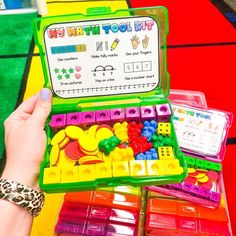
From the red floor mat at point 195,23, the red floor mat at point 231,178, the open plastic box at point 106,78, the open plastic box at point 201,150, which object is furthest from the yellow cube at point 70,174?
the red floor mat at point 195,23

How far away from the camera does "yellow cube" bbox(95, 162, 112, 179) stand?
19.7 inches

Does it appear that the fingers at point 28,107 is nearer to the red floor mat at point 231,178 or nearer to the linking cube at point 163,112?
the linking cube at point 163,112

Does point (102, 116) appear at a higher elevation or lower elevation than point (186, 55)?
higher

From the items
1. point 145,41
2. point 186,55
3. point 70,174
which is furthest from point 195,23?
point 70,174

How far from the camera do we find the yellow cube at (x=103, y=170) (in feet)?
1.65

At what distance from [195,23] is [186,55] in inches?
10.3

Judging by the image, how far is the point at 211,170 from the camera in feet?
2.34

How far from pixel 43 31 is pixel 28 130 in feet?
0.59

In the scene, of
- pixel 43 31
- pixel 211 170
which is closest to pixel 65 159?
pixel 43 31

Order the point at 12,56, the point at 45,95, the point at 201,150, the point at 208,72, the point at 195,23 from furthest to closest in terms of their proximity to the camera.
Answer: the point at 195,23
the point at 12,56
the point at 208,72
the point at 201,150
the point at 45,95

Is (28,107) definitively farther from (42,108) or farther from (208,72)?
(208,72)

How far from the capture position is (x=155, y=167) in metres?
0.51

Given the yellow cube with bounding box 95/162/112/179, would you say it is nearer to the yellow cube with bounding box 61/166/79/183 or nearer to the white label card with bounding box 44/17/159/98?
the yellow cube with bounding box 61/166/79/183

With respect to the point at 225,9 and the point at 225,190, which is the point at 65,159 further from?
the point at 225,9
